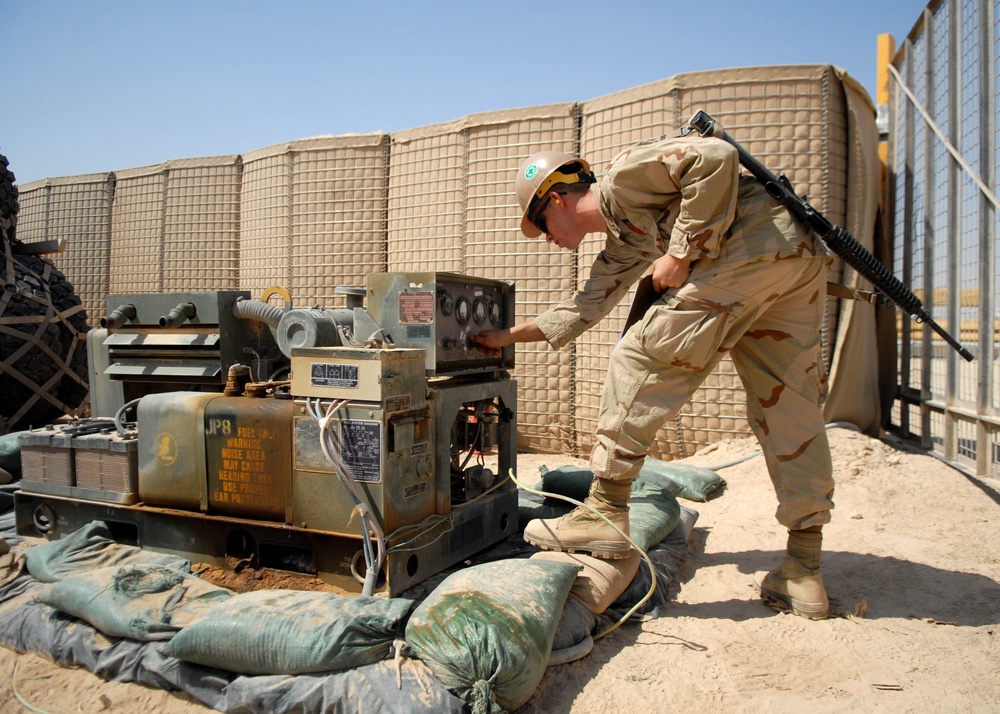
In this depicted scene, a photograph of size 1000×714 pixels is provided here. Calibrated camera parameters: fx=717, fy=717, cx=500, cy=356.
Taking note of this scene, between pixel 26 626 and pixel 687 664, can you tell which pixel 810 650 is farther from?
pixel 26 626

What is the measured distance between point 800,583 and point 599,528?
2.60 feet

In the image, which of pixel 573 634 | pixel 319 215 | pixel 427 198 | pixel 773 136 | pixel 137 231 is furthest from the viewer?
pixel 137 231

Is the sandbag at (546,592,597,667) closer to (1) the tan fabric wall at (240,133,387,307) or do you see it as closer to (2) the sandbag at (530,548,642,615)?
(2) the sandbag at (530,548,642,615)

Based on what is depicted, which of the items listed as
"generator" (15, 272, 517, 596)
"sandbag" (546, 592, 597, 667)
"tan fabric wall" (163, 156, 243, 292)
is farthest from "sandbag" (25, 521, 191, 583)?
"tan fabric wall" (163, 156, 243, 292)

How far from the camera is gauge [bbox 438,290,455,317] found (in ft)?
9.75

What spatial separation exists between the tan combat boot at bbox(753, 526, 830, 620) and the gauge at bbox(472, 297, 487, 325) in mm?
1586

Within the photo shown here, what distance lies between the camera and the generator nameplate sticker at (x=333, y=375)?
2.73 m

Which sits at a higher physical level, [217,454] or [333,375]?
[333,375]

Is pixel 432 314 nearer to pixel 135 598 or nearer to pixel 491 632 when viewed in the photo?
pixel 491 632

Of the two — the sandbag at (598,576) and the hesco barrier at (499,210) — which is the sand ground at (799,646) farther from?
the hesco barrier at (499,210)

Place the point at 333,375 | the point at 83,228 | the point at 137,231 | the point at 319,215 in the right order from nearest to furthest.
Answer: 1. the point at 333,375
2. the point at 319,215
3. the point at 137,231
4. the point at 83,228

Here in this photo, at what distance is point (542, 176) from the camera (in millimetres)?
2863

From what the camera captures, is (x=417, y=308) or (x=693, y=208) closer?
(x=693, y=208)

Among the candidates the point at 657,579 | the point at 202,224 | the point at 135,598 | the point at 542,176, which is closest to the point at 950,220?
the point at 542,176
